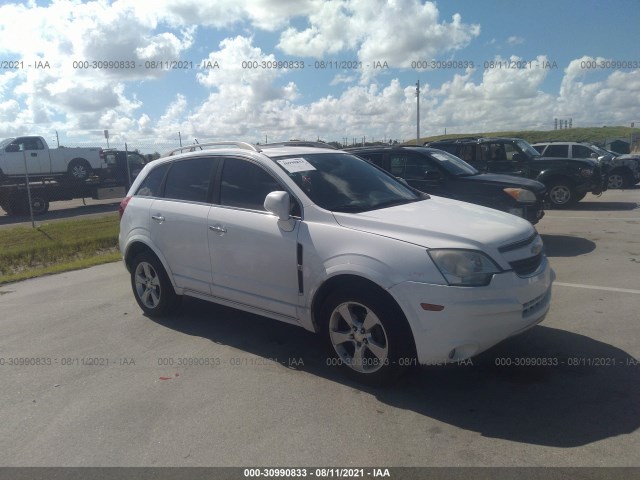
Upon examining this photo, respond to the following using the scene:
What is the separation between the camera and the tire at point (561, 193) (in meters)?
14.4

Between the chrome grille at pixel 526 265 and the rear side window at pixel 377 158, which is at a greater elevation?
the rear side window at pixel 377 158

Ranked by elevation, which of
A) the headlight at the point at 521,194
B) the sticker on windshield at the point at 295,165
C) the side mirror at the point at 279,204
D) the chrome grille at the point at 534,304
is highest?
the sticker on windshield at the point at 295,165

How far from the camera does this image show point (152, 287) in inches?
236

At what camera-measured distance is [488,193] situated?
28.6 ft

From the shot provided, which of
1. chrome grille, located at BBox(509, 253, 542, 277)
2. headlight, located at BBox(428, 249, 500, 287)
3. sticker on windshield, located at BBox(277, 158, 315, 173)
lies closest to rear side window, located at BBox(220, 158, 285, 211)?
sticker on windshield, located at BBox(277, 158, 315, 173)

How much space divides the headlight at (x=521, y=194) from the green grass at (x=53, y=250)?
6991 millimetres

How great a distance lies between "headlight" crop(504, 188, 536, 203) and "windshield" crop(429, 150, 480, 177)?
0.90m

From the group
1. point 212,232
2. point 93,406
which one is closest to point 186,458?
point 93,406

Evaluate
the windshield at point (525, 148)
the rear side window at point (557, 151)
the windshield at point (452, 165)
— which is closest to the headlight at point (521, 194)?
the windshield at point (452, 165)

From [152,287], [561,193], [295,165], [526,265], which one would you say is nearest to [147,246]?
[152,287]

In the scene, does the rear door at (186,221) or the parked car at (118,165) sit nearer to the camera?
the rear door at (186,221)

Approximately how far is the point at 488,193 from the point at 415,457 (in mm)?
6256

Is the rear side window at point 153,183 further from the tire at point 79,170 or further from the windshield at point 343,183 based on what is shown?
the tire at point 79,170

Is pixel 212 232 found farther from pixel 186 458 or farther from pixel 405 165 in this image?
pixel 405 165
